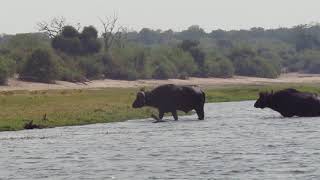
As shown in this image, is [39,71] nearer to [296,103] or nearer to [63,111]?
[63,111]

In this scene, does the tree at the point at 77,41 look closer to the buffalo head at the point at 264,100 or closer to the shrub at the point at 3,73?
the shrub at the point at 3,73

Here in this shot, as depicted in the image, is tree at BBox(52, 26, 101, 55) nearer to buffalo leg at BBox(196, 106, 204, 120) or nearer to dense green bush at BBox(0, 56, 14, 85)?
dense green bush at BBox(0, 56, 14, 85)

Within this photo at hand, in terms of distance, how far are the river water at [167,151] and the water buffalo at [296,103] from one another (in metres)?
2.21

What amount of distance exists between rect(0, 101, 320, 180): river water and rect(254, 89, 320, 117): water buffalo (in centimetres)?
221

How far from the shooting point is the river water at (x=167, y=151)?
815 inches

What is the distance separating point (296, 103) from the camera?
40.0 m

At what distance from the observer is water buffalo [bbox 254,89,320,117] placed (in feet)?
131

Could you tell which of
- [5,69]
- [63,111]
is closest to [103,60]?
[5,69]

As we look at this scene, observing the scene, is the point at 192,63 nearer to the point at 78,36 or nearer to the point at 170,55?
the point at 170,55

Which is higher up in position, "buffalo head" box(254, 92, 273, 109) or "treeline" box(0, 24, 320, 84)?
"treeline" box(0, 24, 320, 84)

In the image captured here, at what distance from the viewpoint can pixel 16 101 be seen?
5159 cm

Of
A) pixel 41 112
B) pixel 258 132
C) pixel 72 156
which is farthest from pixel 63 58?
pixel 72 156

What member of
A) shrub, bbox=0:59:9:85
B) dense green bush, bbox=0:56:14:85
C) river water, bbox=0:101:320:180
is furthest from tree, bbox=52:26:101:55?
river water, bbox=0:101:320:180

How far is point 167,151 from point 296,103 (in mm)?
15970
